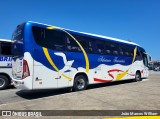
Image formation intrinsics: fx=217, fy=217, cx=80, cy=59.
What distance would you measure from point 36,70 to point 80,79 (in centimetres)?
309

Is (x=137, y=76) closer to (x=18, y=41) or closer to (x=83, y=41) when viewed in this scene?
(x=83, y=41)

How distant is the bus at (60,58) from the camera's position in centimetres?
961

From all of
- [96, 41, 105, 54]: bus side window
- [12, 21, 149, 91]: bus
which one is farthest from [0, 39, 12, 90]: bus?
[96, 41, 105, 54]: bus side window

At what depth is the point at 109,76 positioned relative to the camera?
14.3 m

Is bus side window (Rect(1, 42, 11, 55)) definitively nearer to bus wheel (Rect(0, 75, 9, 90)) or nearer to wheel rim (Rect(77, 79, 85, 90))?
bus wheel (Rect(0, 75, 9, 90))

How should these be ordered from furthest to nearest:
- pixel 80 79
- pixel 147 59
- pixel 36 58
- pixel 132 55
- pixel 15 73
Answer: pixel 147 59 → pixel 132 55 → pixel 80 79 → pixel 15 73 → pixel 36 58

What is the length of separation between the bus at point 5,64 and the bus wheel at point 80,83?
431cm

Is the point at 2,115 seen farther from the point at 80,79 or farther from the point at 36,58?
the point at 80,79

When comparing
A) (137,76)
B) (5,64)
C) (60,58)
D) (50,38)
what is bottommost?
(137,76)

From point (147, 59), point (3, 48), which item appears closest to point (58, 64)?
point (3, 48)

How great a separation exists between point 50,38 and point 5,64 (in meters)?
4.20

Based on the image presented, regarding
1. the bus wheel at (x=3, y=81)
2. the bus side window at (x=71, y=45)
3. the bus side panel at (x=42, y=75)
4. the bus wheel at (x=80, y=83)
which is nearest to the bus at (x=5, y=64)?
the bus wheel at (x=3, y=81)

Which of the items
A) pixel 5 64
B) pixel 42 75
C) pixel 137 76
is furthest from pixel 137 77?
pixel 5 64

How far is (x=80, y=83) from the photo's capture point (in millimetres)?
12102
